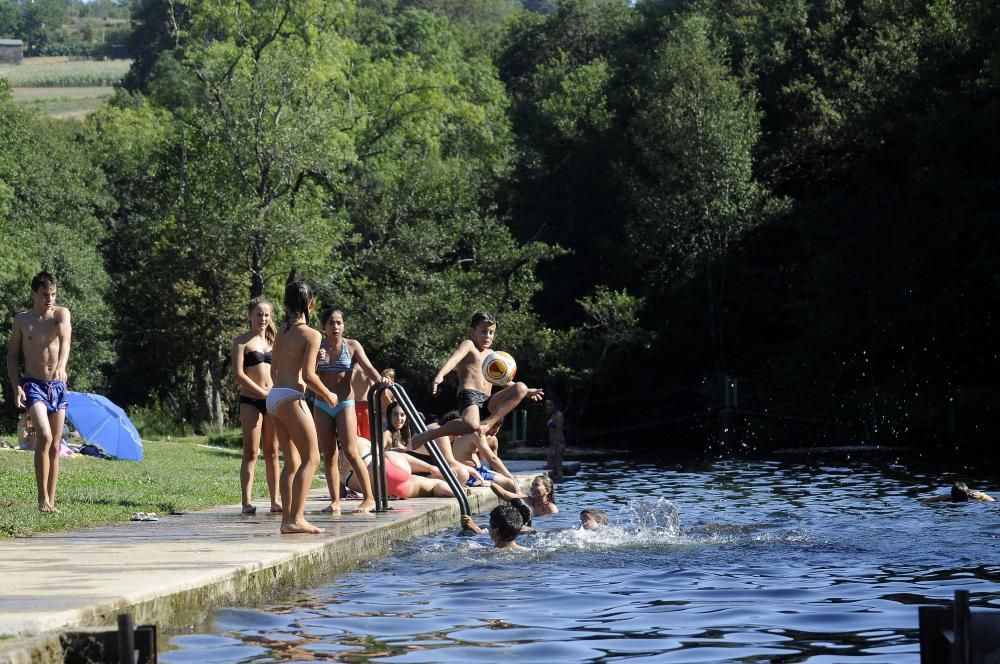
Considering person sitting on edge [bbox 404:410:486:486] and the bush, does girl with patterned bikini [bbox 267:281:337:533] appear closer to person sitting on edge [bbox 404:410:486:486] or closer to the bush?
person sitting on edge [bbox 404:410:486:486]

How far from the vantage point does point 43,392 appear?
1183 cm

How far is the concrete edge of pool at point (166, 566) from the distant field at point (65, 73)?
11247 cm

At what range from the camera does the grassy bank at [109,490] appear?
11320 mm

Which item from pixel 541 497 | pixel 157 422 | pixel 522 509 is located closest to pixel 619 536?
pixel 522 509

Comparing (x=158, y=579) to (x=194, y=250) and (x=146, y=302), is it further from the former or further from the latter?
(x=146, y=302)

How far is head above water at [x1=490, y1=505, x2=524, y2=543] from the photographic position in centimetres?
1150

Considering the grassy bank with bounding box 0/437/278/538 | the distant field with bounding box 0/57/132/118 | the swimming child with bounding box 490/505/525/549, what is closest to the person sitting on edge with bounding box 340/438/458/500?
the grassy bank with bounding box 0/437/278/538

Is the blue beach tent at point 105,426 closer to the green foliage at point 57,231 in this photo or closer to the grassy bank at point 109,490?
the grassy bank at point 109,490

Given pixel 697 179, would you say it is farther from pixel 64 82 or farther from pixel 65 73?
pixel 65 73

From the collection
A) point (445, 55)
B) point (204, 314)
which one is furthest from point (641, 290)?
point (445, 55)

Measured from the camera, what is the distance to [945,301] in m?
39.2

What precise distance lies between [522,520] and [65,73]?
12910 centimetres

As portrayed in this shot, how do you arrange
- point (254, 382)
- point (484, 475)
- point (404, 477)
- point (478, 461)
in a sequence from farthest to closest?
point (478, 461)
point (484, 475)
point (404, 477)
point (254, 382)

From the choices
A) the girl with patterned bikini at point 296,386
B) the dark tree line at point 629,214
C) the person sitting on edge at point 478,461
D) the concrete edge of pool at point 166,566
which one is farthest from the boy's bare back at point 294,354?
the dark tree line at point 629,214
